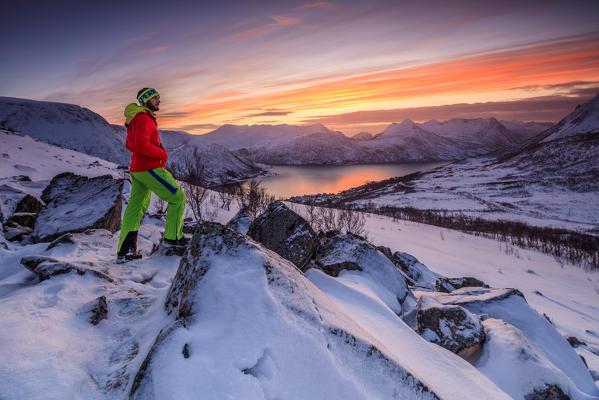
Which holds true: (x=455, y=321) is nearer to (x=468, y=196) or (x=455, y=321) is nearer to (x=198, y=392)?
(x=198, y=392)

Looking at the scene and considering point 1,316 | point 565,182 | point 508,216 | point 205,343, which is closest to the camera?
point 205,343

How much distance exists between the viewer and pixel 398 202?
171 ft

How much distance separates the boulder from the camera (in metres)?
4.58

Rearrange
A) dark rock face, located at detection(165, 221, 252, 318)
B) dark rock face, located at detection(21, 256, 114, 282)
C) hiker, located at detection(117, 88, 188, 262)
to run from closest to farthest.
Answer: dark rock face, located at detection(165, 221, 252, 318)
dark rock face, located at detection(21, 256, 114, 282)
hiker, located at detection(117, 88, 188, 262)

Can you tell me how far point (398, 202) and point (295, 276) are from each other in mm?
53107

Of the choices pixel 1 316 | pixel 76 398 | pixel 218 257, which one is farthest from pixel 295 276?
pixel 1 316

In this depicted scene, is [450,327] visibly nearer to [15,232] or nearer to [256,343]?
[256,343]

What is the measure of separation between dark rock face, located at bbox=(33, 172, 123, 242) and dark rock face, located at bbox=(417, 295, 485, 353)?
6.03 m

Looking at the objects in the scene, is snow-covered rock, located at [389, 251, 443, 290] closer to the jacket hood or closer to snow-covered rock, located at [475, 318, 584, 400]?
snow-covered rock, located at [475, 318, 584, 400]

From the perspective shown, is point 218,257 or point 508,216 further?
point 508,216

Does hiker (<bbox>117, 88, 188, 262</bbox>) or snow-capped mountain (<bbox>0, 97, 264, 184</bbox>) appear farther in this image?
snow-capped mountain (<bbox>0, 97, 264, 184</bbox>)

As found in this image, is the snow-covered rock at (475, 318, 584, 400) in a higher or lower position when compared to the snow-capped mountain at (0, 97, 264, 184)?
lower

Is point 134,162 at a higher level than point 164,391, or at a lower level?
higher

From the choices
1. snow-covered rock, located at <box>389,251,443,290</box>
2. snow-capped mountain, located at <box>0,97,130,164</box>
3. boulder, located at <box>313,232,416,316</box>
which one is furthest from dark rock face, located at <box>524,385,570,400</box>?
snow-capped mountain, located at <box>0,97,130,164</box>
